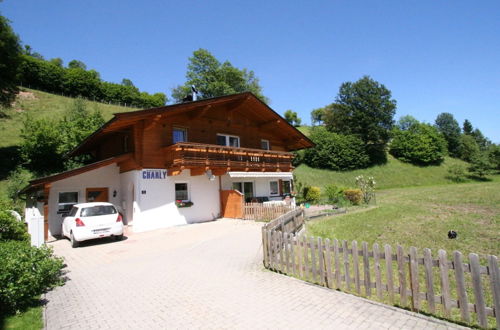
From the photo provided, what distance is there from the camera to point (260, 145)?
23328 millimetres

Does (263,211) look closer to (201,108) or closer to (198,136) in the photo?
(198,136)

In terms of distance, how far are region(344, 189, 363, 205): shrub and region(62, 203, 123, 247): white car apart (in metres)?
18.5

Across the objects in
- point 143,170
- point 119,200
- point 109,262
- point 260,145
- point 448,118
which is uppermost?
point 448,118

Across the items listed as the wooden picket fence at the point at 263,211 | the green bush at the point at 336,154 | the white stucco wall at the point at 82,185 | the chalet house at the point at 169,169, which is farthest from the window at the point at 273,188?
the green bush at the point at 336,154

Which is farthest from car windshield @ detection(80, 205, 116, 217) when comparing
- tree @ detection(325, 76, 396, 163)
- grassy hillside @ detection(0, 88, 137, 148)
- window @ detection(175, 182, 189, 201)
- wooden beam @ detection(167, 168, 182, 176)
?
tree @ detection(325, 76, 396, 163)

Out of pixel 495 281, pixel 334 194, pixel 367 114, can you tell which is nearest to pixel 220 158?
pixel 334 194

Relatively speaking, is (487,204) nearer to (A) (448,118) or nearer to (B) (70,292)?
(B) (70,292)

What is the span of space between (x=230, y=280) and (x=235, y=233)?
6.36 metres

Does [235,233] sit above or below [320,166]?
below

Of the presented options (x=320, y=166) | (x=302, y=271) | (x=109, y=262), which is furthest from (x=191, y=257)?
(x=320, y=166)

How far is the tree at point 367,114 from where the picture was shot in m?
48.1

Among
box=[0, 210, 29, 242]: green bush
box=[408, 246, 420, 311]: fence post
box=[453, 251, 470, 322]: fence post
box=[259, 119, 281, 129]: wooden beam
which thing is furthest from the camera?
box=[259, 119, 281, 129]: wooden beam

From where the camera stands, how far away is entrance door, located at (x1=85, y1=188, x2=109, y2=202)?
16.7 meters

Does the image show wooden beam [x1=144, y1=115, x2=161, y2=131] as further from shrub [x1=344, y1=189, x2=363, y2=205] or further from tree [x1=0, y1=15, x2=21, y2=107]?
tree [x1=0, y1=15, x2=21, y2=107]
